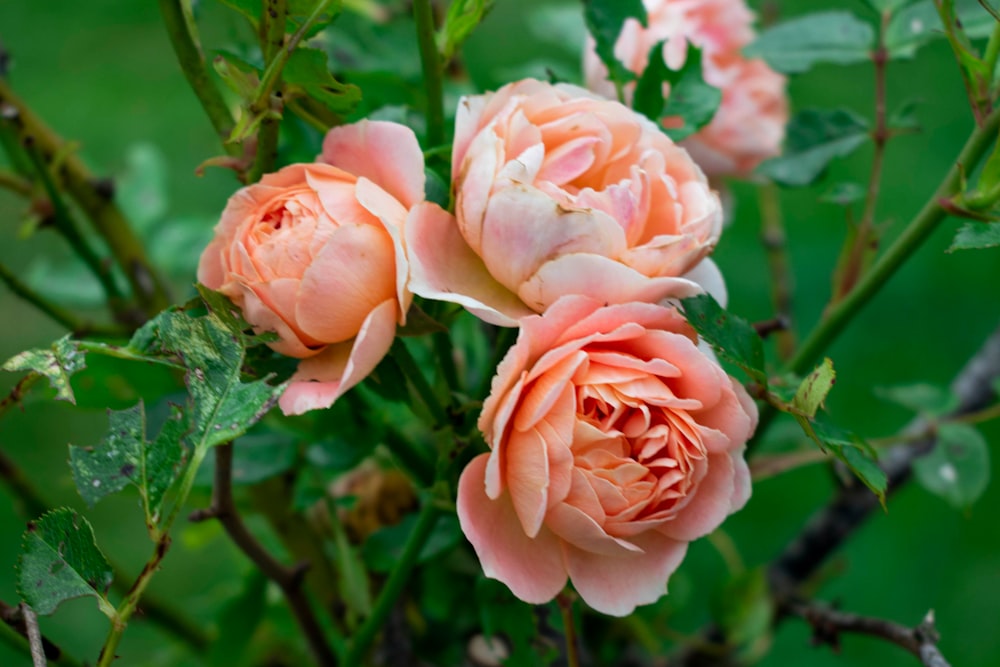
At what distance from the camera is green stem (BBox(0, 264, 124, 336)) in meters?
0.47

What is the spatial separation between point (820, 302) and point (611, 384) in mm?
954

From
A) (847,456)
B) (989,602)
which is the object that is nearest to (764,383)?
(847,456)

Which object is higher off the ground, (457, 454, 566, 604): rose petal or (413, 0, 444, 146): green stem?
(413, 0, 444, 146): green stem

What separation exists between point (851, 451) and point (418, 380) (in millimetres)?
150

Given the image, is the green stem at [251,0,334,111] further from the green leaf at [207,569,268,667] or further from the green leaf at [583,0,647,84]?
the green leaf at [207,569,268,667]

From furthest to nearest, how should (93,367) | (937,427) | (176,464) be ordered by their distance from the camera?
(937,427)
(93,367)
(176,464)

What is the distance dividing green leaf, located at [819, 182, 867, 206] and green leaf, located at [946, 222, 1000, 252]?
0.12 m

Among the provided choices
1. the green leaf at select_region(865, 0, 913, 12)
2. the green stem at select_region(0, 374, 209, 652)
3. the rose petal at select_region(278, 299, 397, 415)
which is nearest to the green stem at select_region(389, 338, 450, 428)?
the rose petal at select_region(278, 299, 397, 415)

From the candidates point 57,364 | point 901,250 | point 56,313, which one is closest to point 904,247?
point 901,250

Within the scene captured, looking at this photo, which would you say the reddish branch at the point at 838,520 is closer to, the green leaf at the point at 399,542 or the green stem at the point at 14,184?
the green leaf at the point at 399,542

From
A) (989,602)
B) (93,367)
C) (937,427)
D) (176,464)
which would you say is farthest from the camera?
(989,602)

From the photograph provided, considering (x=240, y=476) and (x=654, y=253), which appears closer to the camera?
(x=654, y=253)

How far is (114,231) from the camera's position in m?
0.54

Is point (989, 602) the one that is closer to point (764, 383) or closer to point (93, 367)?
point (764, 383)
